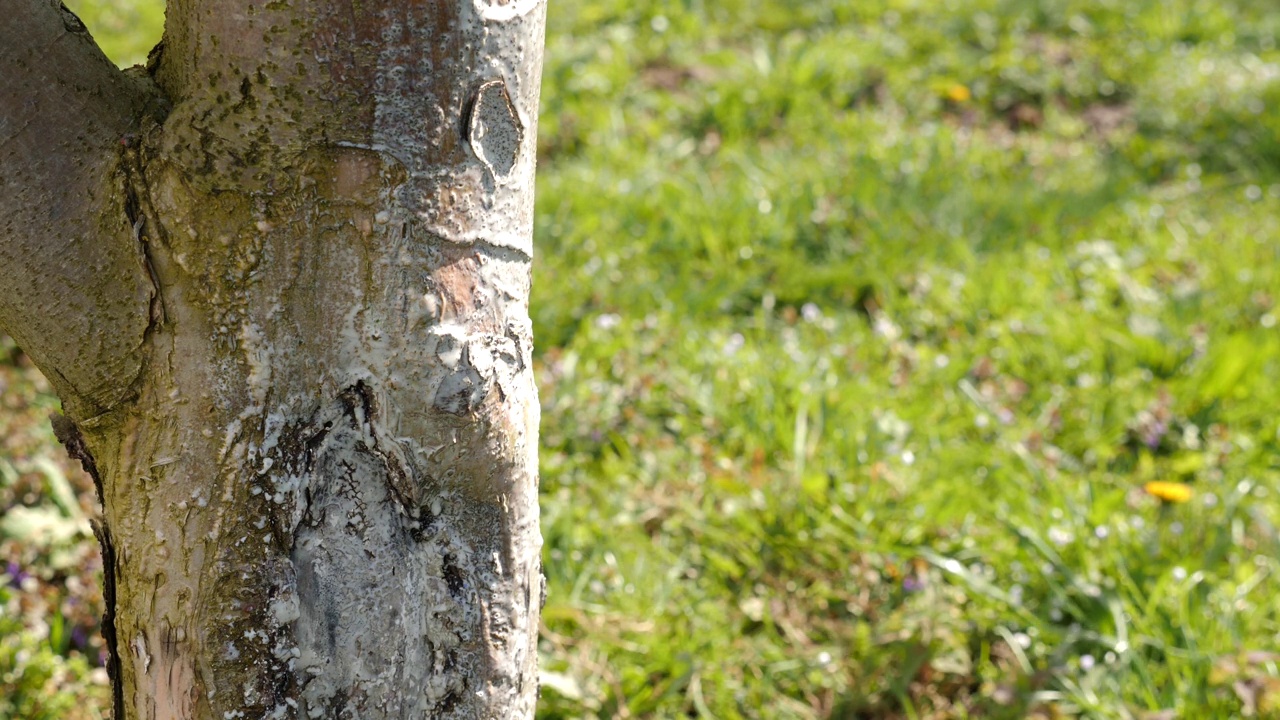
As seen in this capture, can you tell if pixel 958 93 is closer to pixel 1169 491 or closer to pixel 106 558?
pixel 1169 491

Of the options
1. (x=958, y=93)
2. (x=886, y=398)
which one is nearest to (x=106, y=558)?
(x=886, y=398)

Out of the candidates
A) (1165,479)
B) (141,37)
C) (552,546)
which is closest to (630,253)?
(552,546)

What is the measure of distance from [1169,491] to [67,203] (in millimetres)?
2549

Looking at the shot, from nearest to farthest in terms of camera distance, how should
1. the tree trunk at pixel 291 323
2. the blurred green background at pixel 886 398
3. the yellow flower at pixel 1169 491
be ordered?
1. the tree trunk at pixel 291 323
2. the blurred green background at pixel 886 398
3. the yellow flower at pixel 1169 491

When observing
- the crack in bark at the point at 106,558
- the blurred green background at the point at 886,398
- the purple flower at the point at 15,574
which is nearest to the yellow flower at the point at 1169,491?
the blurred green background at the point at 886,398

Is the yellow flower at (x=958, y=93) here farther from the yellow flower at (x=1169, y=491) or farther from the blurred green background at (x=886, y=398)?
the yellow flower at (x=1169, y=491)

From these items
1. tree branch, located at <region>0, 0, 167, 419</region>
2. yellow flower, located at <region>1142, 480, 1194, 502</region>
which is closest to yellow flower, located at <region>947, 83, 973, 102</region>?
yellow flower, located at <region>1142, 480, 1194, 502</region>

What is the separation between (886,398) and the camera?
3.04 m

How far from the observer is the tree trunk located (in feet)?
3.68

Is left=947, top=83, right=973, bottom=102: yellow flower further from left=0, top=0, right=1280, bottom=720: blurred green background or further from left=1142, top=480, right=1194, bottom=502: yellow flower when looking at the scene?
left=1142, top=480, right=1194, bottom=502: yellow flower

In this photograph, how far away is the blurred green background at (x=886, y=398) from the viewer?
2.29m

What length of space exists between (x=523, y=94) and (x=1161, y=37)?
17.9ft

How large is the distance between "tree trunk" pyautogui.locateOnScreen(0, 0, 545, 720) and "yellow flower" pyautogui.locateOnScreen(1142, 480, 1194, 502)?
2.00 meters

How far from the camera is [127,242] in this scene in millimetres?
1197
